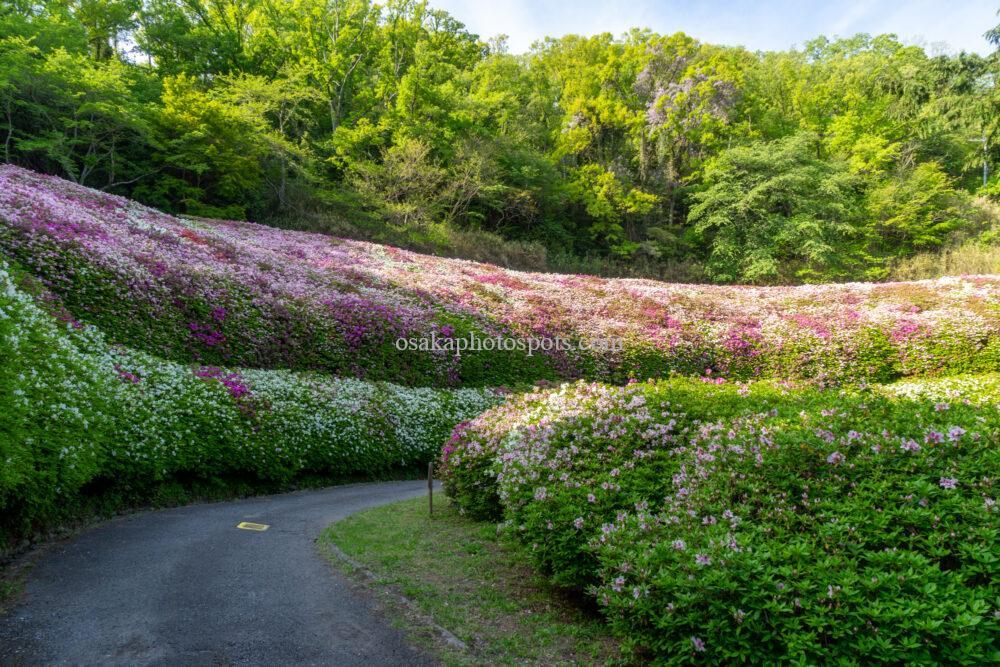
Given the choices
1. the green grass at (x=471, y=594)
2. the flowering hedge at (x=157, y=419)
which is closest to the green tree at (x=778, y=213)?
the flowering hedge at (x=157, y=419)

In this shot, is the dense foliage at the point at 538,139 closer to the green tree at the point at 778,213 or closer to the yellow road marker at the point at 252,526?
the green tree at the point at 778,213

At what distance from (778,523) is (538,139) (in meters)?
36.7

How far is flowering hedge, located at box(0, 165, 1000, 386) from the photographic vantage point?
383 inches

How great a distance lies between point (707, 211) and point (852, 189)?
8.50m

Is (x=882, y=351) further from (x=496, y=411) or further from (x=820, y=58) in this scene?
(x=820, y=58)

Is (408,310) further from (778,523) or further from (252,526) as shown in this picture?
(778,523)

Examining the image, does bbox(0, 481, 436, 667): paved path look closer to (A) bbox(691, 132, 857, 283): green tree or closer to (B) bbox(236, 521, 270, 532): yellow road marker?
(B) bbox(236, 521, 270, 532): yellow road marker

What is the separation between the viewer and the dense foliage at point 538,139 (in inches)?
896

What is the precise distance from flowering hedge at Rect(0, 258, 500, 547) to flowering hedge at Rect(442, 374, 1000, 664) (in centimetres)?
509

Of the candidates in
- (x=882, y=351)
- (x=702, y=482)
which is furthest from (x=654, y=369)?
(x=702, y=482)

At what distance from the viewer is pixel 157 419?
7.99 m

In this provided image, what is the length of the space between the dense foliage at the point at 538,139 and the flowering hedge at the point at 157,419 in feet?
48.0

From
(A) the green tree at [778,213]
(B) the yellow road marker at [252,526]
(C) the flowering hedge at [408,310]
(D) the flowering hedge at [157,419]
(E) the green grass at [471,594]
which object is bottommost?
(B) the yellow road marker at [252,526]

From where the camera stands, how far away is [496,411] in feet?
26.8
